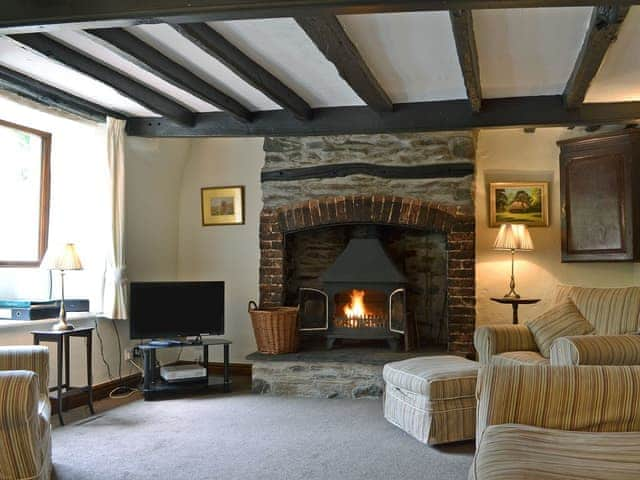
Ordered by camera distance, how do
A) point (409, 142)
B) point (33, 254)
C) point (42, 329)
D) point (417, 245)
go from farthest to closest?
point (417, 245) → point (409, 142) → point (33, 254) → point (42, 329)

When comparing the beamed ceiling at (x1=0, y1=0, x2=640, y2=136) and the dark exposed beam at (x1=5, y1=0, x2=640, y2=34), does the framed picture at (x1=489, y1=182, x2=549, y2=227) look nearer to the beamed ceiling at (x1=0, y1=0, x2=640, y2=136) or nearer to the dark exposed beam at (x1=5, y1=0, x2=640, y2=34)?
the beamed ceiling at (x1=0, y1=0, x2=640, y2=136)

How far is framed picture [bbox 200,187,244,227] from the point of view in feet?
19.5

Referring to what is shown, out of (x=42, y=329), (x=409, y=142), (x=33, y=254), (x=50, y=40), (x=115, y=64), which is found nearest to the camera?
(x=50, y=40)

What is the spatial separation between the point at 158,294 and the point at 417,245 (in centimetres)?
237

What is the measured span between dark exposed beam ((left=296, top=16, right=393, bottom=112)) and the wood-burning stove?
1.52 metres

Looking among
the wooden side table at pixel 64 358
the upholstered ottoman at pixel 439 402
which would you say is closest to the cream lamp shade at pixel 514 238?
the upholstered ottoman at pixel 439 402

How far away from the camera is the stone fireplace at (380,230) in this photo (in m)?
5.24

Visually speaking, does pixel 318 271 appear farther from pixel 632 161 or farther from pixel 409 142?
pixel 632 161

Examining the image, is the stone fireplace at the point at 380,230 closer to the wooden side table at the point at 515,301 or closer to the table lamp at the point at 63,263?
the wooden side table at the point at 515,301

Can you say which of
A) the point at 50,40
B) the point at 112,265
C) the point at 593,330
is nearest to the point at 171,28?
the point at 50,40

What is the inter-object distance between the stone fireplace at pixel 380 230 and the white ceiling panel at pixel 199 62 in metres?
0.97

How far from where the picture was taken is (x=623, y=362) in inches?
130

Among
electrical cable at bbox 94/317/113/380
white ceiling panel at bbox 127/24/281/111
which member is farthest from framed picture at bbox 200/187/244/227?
electrical cable at bbox 94/317/113/380

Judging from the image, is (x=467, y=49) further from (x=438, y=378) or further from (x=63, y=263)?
(x=63, y=263)
